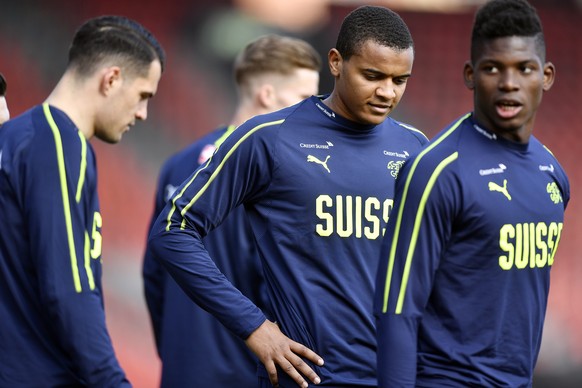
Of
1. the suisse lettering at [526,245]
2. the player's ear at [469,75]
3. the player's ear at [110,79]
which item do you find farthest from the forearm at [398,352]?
the player's ear at [110,79]

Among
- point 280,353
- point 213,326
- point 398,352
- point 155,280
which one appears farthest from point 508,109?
point 155,280

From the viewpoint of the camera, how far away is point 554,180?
368 centimetres

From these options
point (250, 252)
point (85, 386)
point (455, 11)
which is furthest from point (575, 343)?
point (85, 386)

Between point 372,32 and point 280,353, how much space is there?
121 centimetres

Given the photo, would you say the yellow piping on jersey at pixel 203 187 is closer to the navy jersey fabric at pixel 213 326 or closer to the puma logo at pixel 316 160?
the puma logo at pixel 316 160

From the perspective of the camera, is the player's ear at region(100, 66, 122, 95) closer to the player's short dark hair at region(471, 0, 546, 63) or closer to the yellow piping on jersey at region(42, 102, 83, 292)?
the yellow piping on jersey at region(42, 102, 83, 292)

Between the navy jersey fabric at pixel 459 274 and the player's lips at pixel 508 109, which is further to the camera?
the player's lips at pixel 508 109

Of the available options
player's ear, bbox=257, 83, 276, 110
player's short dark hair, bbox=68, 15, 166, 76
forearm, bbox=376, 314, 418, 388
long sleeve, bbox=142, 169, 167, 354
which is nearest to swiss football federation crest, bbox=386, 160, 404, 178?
forearm, bbox=376, 314, 418, 388

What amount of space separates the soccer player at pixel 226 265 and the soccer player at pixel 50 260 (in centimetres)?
128

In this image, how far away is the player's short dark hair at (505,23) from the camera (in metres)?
3.49

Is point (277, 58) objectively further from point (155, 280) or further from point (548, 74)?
point (548, 74)

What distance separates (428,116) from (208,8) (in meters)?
1.88

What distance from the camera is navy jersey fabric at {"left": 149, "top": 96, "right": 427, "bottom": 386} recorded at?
12.9 ft

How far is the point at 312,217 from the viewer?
4016mm
